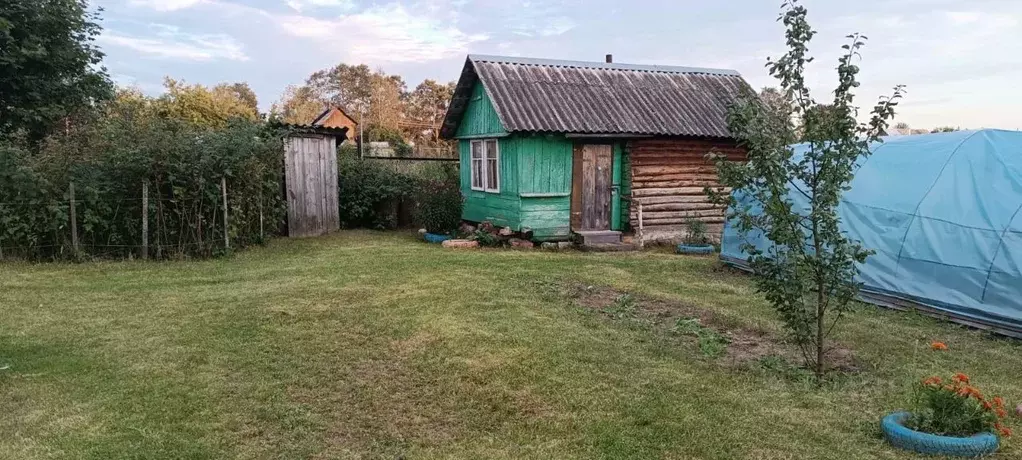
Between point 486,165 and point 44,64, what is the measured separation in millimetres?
9254

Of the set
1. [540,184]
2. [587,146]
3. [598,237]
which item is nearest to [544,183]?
[540,184]

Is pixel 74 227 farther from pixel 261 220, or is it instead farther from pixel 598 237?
pixel 598 237

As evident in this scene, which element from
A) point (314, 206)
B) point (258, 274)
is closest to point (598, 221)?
point (314, 206)

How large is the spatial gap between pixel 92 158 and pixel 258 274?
334cm

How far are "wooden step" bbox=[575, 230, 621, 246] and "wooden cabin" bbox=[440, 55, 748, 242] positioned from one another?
2 centimetres

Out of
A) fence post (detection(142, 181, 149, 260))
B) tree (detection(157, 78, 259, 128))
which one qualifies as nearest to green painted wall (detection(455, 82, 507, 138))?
fence post (detection(142, 181, 149, 260))

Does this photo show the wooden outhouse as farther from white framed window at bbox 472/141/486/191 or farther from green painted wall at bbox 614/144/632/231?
green painted wall at bbox 614/144/632/231

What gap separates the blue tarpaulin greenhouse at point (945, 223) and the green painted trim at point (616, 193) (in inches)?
214

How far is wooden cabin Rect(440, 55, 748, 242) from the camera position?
41.4ft

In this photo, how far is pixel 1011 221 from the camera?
6.42 m

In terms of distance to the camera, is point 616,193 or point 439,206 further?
point 439,206

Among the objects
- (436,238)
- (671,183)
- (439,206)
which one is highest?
(671,183)

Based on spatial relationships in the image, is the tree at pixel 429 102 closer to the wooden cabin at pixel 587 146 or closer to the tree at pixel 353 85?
the tree at pixel 353 85

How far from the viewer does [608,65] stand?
14836mm
